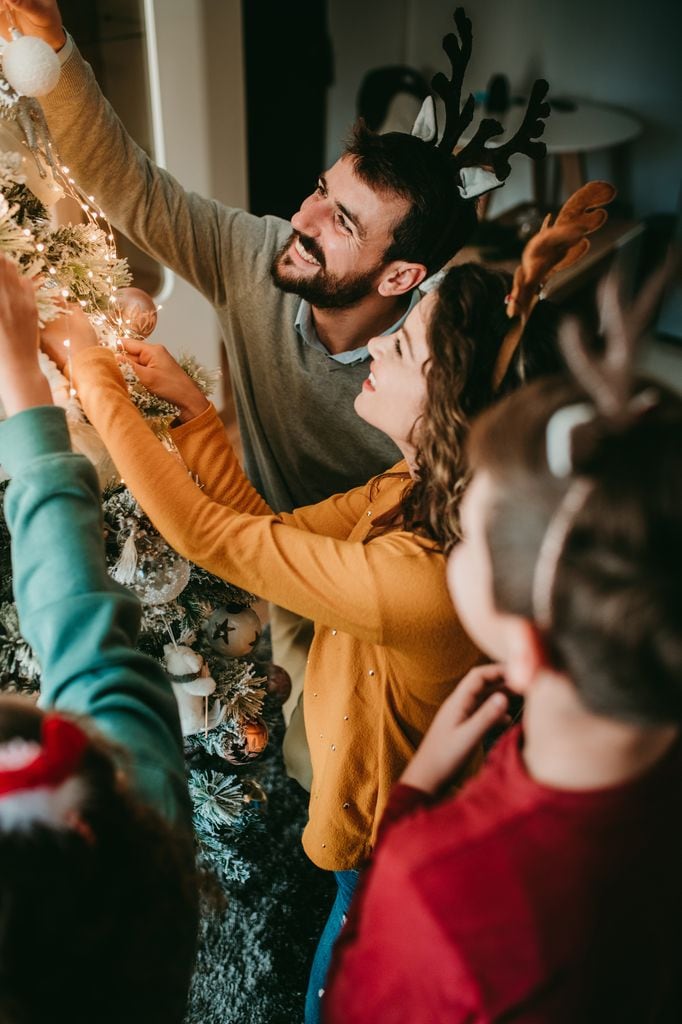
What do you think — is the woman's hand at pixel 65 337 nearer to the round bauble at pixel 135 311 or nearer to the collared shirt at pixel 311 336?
the round bauble at pixel 135 311

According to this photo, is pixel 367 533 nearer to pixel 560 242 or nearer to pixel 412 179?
pixel 560 242

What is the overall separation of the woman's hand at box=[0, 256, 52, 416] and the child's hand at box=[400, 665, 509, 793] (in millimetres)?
476

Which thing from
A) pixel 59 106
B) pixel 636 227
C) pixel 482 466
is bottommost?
pixel 636 227

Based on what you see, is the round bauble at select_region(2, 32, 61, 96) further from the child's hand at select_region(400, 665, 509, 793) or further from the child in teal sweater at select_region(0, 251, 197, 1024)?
the child's hand at select_region(400, 665, 509, 793)

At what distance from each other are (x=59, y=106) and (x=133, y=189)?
19 cm

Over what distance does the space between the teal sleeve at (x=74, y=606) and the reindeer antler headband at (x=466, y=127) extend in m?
0.85

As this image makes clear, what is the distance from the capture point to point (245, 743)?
3.67ft

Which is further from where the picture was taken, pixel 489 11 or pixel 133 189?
pixel 489 11

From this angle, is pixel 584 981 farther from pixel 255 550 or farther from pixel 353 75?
pixel 353 75

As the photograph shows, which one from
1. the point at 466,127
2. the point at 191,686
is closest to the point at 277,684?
the point at 191,686

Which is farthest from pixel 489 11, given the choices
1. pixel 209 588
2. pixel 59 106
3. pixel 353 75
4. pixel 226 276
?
pixel 209 588

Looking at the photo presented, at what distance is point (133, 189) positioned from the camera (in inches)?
46.3

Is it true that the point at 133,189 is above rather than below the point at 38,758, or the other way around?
above

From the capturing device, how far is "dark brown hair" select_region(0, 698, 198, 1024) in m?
0.51
